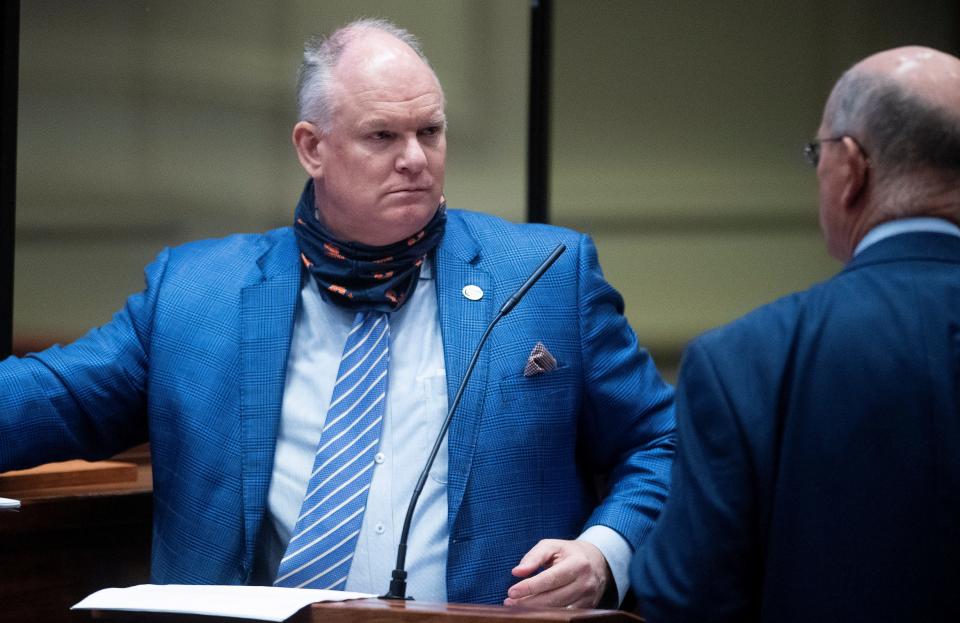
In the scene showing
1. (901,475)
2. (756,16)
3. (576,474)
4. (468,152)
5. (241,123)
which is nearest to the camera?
(901,475)

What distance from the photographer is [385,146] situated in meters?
2.42

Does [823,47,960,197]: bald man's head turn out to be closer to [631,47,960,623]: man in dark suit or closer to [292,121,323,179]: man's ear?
[631,47,960,623]: man in dark suit

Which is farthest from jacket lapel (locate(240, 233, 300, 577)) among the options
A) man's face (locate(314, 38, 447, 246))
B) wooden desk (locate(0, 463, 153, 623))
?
wooden desk (locate(0, 463, 153, 623))

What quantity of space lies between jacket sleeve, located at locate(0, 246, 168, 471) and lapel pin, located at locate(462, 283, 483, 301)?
57cm

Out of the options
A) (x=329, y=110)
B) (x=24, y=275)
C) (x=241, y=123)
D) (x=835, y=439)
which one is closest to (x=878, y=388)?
(x=835, y=439)

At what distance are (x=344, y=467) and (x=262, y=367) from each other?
0.23 m

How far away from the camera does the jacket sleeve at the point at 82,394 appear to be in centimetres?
232

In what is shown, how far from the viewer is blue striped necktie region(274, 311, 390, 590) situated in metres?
2.21

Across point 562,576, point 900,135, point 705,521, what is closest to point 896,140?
point 900,135

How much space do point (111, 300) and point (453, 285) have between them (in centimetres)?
116

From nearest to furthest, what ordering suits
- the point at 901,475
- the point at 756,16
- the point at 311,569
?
the point at 901,475, the point at 311,569, the point at 756,16

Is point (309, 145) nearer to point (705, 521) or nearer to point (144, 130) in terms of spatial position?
point (144, 130)

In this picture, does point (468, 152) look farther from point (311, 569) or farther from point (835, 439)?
point (835, 439)

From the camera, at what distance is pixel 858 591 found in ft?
4.90
